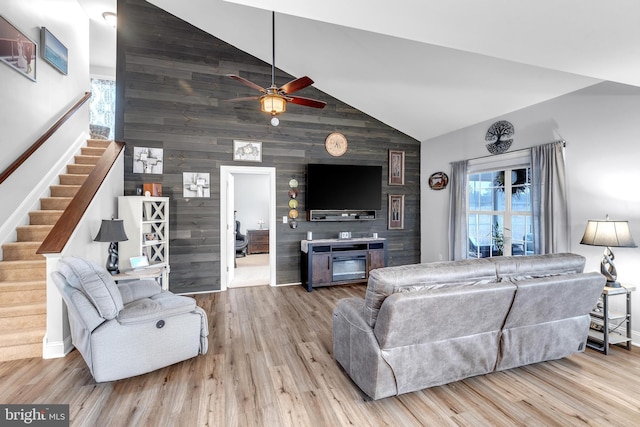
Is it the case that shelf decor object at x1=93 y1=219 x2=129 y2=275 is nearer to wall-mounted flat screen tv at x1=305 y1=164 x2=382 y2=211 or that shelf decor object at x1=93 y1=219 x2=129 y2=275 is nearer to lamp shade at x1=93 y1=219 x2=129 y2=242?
lamp shade at x1=93 y1=219 x2=129 y2=242

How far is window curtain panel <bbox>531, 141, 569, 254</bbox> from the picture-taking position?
3.74 metres

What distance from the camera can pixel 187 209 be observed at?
4.89 metres

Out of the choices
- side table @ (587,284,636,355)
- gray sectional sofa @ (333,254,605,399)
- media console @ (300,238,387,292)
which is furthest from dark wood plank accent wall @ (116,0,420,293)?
side table @ (587,284,636,355)

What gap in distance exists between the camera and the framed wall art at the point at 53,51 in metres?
4.33

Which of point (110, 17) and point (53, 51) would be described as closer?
point (53, 51)

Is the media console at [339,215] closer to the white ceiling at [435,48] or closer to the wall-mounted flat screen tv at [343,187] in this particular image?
the wall-mounted flat screen tv at [343,187]

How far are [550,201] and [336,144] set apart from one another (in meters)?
3.45

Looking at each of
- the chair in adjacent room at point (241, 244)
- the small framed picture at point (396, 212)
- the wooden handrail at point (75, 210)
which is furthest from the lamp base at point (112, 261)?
the small framed picture at point (396, 212)

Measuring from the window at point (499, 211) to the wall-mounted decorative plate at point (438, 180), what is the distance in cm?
48

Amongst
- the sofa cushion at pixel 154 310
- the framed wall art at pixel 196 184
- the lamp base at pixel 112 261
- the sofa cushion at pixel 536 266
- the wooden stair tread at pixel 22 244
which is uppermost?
the framed wall art at pixel 196 184

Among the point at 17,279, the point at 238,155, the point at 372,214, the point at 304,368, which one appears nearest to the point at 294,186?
the point at 238,155

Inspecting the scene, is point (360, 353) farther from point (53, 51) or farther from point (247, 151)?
point (53, 51)

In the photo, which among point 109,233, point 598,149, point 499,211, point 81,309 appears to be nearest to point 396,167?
point 499,211

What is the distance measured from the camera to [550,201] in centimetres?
382
